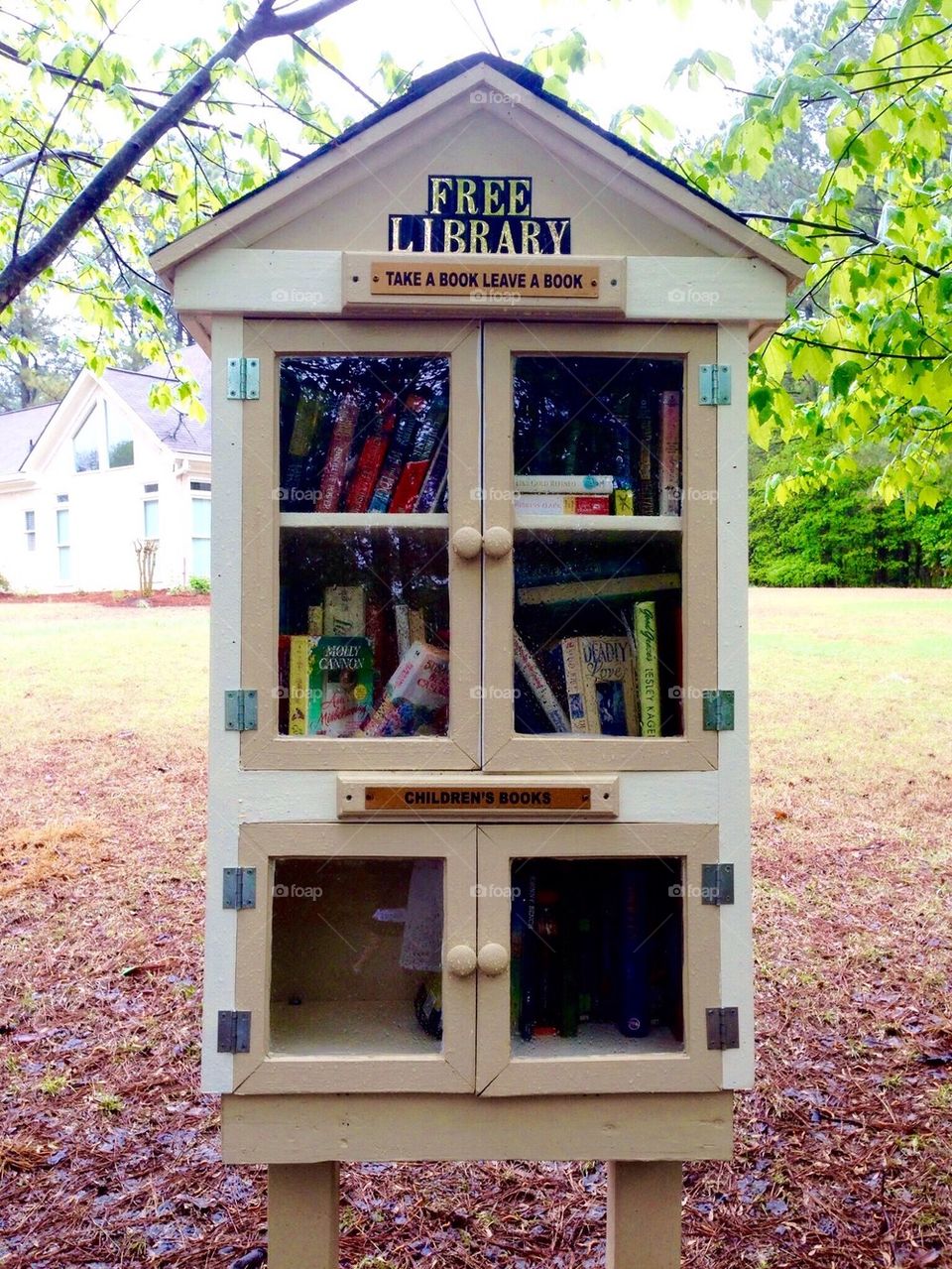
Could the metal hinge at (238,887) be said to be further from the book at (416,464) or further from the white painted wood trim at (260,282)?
the white painted wood trim at (260,282)

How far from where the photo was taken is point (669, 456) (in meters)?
1.82

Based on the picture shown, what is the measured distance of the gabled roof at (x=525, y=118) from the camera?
5.54 ft

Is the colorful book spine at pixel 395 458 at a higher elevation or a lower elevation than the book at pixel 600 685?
higher

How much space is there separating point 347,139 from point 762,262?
0.68m

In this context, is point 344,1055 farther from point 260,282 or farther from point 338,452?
point 260,282

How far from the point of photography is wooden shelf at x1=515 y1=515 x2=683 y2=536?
1.77m

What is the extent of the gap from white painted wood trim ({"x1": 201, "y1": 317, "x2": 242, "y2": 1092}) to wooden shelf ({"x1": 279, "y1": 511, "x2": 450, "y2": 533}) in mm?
93

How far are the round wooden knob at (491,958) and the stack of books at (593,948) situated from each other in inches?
6.0

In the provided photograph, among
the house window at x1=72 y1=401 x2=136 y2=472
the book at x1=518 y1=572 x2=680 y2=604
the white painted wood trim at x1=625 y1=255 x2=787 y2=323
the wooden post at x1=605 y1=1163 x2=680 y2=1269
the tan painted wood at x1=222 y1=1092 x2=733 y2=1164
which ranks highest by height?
the house window at x1=72 y1=401 x2=136 y2=472

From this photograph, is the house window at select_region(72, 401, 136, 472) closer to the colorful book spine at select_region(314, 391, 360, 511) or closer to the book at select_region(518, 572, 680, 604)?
the colorful book spine at select_region(314, 391, 360, 511)

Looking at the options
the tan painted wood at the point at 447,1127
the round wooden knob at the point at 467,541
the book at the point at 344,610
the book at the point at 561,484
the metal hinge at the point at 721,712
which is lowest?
the tan painted wood at the point at 447,1127

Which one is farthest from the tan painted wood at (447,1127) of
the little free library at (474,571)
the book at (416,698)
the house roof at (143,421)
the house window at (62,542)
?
the house window at (62,542)

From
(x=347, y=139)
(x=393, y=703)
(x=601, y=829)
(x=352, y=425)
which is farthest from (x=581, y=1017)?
(x=347, y=139)

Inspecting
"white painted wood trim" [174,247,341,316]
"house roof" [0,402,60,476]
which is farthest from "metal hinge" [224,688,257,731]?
"house roof" [0,402,60,476]
